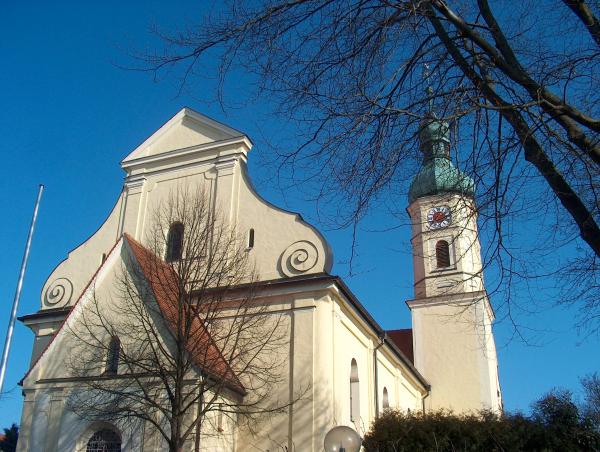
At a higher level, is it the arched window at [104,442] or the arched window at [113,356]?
the arched window at [113,356]

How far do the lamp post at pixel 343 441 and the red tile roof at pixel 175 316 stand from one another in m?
5.05

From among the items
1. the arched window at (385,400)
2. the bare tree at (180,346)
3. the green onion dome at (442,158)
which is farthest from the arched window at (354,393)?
the green onion dome at (442,158)

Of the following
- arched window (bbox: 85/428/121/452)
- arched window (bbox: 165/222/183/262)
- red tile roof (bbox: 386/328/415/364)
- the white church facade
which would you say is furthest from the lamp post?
red tile roof (bbox: 386/328/415/364)

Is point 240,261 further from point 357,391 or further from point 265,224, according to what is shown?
point 357,391

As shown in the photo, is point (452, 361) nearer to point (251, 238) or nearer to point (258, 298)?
point (251, 238)

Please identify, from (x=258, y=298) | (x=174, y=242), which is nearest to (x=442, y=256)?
(x=258, y=298)

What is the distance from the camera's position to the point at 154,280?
54.3 ft

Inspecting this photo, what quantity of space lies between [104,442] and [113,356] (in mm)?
2134

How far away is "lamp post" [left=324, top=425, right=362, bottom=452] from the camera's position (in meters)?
9.81

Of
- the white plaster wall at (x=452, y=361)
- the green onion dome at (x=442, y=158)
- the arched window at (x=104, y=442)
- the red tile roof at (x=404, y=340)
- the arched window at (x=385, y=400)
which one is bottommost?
the arched window at (x=104, y=442)

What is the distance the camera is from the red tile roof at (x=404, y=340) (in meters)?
35.6

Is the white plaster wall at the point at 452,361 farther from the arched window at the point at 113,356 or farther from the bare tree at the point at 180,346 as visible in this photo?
the arched window at the point at 113,356

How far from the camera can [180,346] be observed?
47.4 ft

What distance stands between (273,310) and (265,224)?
2944 mm
